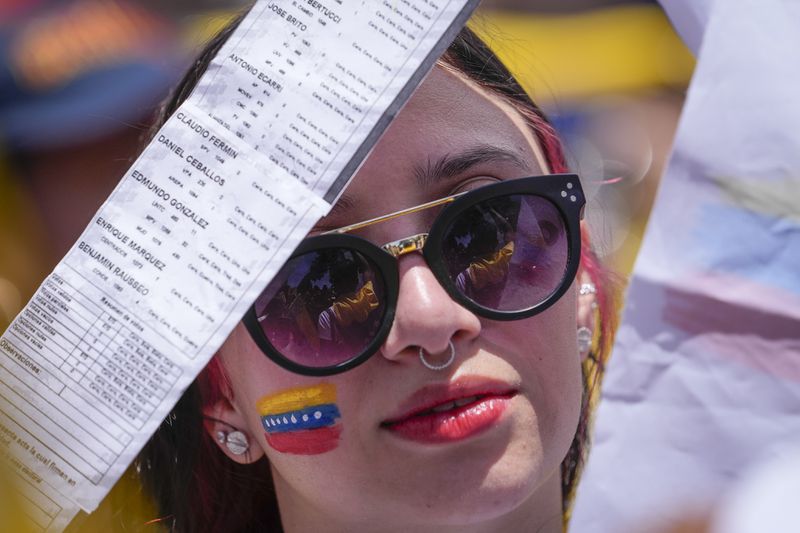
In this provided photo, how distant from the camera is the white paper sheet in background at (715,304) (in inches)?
44.5

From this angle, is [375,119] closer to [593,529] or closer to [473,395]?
[473,395]

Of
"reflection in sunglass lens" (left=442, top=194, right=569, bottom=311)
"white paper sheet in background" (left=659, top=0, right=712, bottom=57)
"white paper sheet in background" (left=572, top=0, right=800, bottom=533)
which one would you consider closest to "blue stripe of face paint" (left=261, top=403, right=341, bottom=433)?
"reflection in sunglass lens" (left=442, top=194, right=569, bottom=311)

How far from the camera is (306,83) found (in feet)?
3.87

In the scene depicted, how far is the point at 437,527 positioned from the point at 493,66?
31.3 inches

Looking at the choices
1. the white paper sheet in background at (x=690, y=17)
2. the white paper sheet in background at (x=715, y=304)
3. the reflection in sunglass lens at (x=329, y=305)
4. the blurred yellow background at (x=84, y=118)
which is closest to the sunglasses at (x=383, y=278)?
the reflection in sunglass lens at (x=329, y=305)

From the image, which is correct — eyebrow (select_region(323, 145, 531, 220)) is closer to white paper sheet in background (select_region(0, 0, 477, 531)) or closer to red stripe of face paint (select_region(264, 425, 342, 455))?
white paper sheet in background (select_region(0, 0, 477, 531))

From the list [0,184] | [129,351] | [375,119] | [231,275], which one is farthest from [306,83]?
[0,184]

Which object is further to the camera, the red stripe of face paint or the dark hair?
the dark hair

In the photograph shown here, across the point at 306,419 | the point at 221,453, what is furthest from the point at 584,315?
the point at 221,453

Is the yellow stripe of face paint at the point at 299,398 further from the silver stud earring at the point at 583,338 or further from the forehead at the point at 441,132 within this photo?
the silver stud earring at the point at 583,338

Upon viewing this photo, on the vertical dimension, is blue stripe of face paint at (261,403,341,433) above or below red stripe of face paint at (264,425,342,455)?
above

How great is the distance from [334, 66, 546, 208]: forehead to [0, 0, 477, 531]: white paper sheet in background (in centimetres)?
16

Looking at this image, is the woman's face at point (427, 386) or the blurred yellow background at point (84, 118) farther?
the blurred yellow background at point (84, 118)

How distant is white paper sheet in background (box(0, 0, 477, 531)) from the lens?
1129 mm
